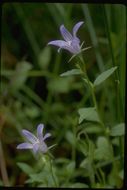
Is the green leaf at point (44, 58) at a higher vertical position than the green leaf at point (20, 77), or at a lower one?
higher

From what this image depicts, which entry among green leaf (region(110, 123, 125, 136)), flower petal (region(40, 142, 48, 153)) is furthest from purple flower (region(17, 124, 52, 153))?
green leaf (region(110, 123, 125, 136))

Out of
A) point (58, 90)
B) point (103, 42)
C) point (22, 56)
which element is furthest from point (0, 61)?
point (103, 42)

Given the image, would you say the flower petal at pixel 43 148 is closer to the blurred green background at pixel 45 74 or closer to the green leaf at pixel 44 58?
the blurred green background at pixel 45 74

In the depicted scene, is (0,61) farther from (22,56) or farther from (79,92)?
(79,92)

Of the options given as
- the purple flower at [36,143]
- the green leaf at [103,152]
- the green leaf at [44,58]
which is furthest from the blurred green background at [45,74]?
the purple flower at [36,143]

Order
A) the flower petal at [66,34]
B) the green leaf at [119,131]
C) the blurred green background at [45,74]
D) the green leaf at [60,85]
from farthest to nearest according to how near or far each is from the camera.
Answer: the green leaf at [60,85] < the blurred green background at [45,74] < the green leaf at [119,131] < the flower petal at [66,34]

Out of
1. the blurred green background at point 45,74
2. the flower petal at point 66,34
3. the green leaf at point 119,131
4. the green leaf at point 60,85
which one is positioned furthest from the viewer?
the green leaf at point 60,85

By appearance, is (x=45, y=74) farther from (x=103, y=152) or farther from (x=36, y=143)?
(x=36, y=143)
